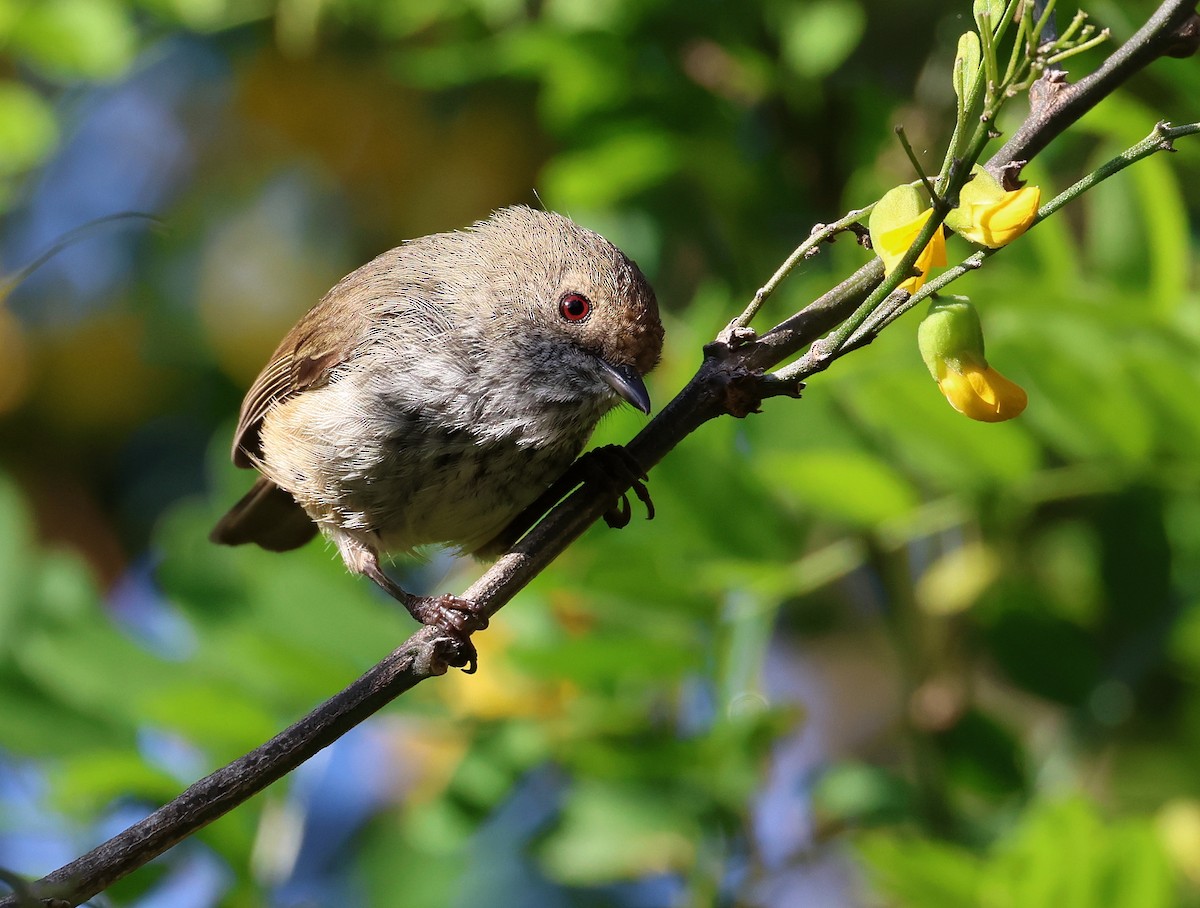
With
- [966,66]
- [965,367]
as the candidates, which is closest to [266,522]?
[965,367]

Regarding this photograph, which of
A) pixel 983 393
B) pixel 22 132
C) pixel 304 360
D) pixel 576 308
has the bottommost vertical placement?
pixel 983 393

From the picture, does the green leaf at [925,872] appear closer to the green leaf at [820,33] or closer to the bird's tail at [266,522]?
the bird's tail at [266,522]

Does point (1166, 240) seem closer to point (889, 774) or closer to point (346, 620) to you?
point (889, 774)

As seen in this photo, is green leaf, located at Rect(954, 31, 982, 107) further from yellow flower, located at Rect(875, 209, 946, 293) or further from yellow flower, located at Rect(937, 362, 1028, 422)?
yellow flower, located at Rect(937, 362, 1028, 422)

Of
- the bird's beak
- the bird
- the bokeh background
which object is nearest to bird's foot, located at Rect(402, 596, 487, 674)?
the bird

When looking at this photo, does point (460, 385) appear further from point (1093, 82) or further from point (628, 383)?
point (1093, 82)

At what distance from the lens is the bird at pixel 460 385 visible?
2.97 meters

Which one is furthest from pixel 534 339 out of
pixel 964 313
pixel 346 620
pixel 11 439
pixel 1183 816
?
pixel 11 439

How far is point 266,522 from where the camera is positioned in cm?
373

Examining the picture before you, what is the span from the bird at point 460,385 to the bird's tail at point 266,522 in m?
Result: 0.22

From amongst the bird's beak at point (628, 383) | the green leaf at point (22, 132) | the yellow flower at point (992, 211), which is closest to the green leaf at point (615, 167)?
the bird's beak at point (628, 383)

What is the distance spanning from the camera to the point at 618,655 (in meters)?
3.06

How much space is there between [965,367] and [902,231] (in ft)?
0.69

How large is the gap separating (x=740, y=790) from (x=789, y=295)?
1.23 m
